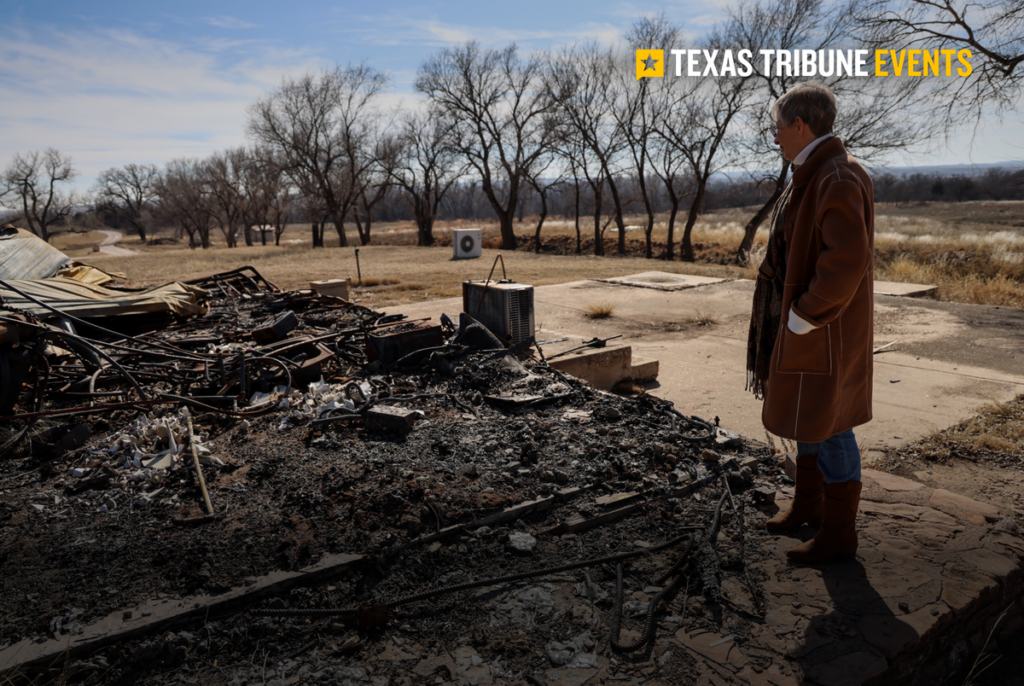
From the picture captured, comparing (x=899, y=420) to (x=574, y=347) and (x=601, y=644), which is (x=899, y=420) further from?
(x=601, y=644)

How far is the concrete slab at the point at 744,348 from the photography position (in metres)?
4.81

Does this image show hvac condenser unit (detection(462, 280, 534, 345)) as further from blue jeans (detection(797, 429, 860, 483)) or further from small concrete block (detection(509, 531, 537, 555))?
blue jeans (detection(797, 429, 860, 483))

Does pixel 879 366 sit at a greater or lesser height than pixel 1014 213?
lesser

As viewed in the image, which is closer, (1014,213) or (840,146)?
(840,146)

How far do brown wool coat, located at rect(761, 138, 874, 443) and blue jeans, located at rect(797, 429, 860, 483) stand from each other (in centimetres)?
8

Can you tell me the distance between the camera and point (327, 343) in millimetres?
5746

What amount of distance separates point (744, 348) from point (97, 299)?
24.7 ft

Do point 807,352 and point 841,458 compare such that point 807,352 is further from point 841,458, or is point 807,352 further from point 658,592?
point 658,592

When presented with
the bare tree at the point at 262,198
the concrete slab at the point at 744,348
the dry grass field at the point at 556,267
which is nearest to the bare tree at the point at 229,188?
the bare tree at the point at 262,198

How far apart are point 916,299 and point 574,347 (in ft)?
→ 20.7

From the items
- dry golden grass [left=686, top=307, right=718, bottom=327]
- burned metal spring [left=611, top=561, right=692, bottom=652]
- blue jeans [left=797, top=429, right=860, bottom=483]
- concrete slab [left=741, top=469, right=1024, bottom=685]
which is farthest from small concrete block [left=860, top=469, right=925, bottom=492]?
dry golden grass [left=686, top=307, right=718, bottom=327]

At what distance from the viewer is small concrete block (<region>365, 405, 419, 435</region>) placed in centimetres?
384

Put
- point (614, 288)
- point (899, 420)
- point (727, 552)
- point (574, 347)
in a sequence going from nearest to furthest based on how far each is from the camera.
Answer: point (727, 552) → point (899, 420) → point (574, 347) → point (614, 288)

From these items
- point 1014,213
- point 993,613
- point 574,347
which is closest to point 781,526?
point 993,613
